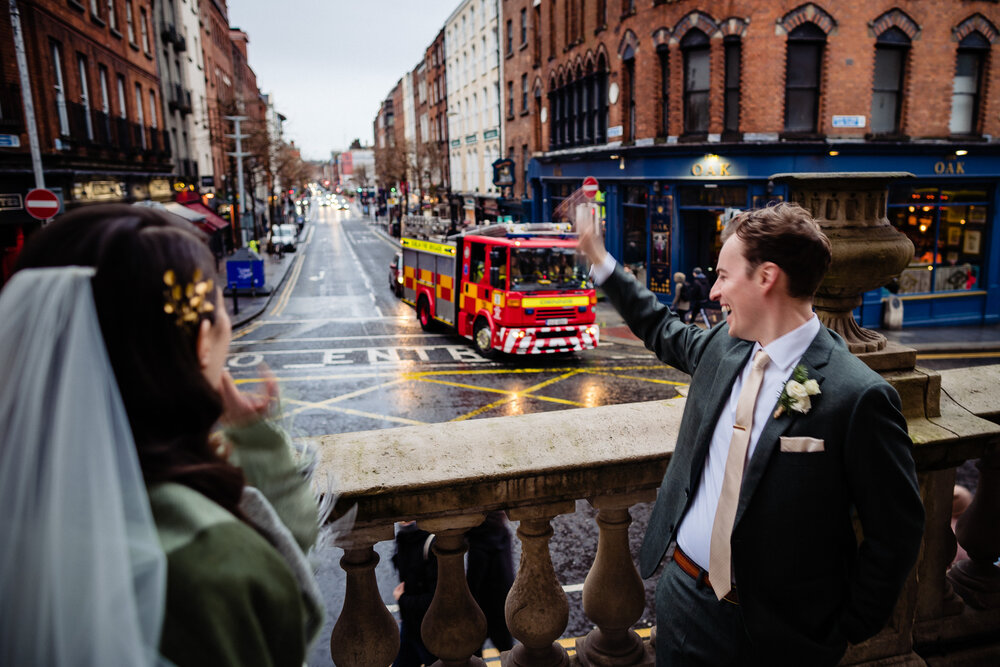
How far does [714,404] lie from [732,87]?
790 inches

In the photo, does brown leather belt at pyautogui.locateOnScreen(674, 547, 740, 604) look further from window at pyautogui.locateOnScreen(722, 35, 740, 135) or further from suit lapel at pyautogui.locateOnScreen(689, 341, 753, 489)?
window at pyautogui.locateOnScreen(722, 35, 740, 135)

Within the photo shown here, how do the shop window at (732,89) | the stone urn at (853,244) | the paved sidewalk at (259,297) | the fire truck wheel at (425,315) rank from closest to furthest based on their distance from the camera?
the stone urn at (853,244) < the shop window at (732,89) < the fire truck wheel at (425,315) < the paved sidewalk at (259,297)

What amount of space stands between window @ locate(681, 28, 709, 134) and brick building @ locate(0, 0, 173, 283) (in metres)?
17.6

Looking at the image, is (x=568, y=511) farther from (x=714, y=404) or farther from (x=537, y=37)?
(x=537, y=37)

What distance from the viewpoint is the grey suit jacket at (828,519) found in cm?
190

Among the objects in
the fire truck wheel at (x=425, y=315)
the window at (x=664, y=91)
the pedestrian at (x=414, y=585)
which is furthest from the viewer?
the window at (x=664, y=91)

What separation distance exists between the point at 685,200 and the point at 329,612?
61.9 ft

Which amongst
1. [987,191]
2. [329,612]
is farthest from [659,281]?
[329,612]

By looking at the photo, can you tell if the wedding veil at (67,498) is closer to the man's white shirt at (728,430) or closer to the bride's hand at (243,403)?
the bride's hand at (243,403)

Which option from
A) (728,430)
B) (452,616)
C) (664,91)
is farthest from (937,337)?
(452,616)

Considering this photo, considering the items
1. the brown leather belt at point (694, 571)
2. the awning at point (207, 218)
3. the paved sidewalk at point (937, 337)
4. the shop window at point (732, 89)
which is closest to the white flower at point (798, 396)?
the brown leather belt at point (694, 571)

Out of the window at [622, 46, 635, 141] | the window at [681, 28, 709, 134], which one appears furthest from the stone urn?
the window at [622, 46, 635, 141]

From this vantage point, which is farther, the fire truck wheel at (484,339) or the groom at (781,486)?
the fire truck wheel at (484,339)

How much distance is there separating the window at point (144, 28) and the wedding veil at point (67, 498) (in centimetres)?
3419
